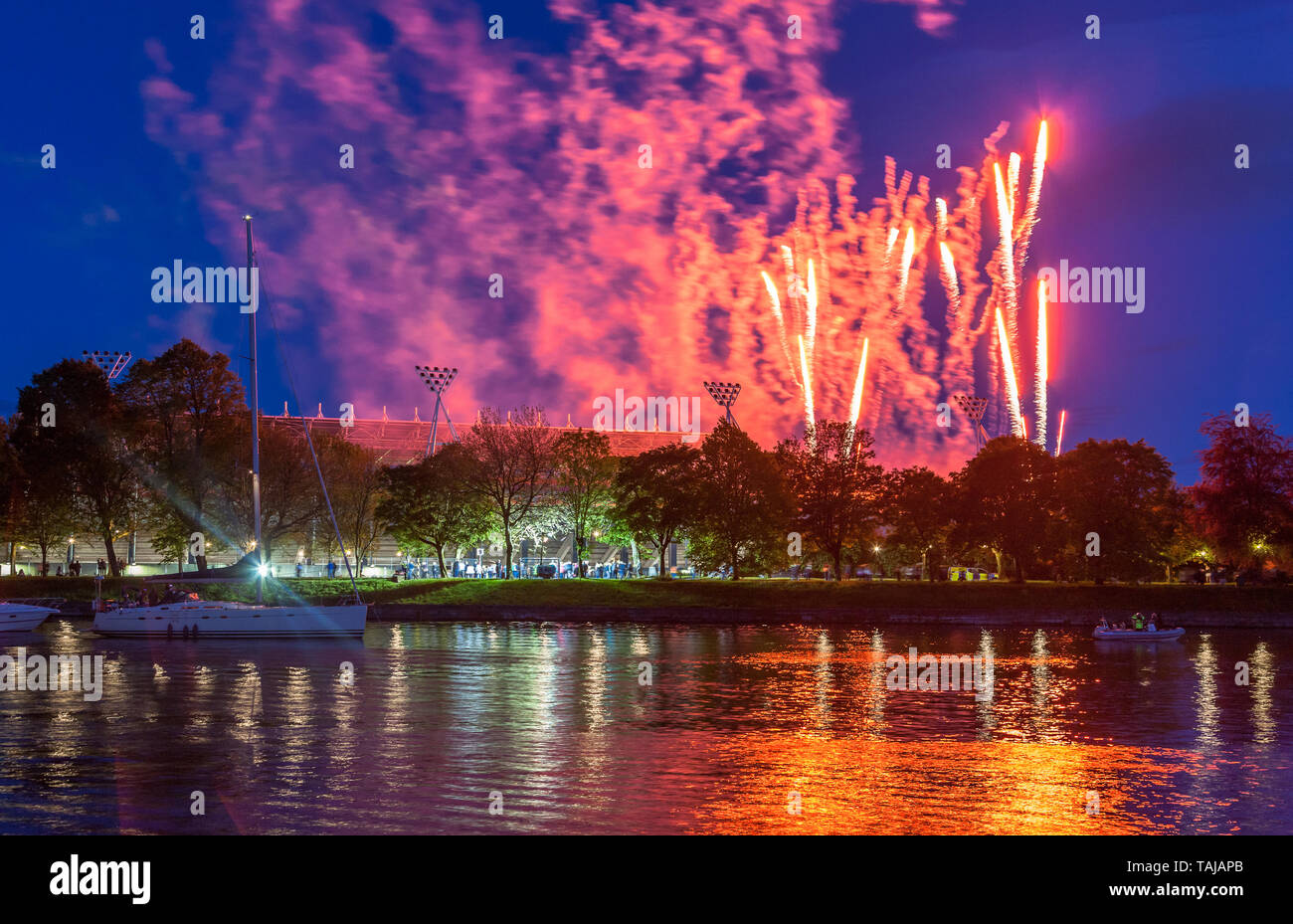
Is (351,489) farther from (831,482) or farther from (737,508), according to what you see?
(831,482)

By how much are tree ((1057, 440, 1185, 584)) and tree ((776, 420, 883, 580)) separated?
20.3 meters

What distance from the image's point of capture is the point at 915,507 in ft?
416

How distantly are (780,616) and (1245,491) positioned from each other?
180ft

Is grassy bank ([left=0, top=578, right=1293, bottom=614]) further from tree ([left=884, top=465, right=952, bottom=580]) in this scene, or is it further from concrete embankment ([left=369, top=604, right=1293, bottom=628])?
tree ([left=884, top=465, right=952, bottom=580])

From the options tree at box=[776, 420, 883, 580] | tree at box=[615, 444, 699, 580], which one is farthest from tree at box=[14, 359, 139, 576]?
tree at box=[776, 420, 883, 580]

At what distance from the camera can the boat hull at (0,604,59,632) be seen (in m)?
76.3

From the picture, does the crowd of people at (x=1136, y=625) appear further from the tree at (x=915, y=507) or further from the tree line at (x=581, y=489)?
the tree at (x=915, y=507)

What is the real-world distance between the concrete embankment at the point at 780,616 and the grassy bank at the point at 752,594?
34.6 inches

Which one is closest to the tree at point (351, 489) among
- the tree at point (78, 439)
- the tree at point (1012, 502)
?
the tree at point (78, 439)

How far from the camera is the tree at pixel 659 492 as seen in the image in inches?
4498
